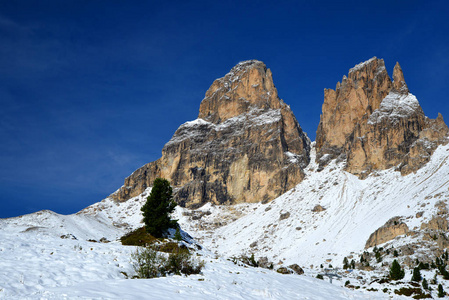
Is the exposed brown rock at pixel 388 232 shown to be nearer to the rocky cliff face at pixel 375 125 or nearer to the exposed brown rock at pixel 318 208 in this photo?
the exposed brown rock at pixel 318 208

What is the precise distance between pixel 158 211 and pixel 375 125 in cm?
13652

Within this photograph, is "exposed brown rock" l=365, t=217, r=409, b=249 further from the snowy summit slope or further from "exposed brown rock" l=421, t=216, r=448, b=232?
the snowy summit slope

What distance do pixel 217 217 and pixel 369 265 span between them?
347ft

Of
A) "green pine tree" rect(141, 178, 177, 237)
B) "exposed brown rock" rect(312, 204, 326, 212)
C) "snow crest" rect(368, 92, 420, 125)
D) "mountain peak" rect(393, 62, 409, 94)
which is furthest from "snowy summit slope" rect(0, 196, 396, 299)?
"mountain peak" rect(393, 62, 409, 94)

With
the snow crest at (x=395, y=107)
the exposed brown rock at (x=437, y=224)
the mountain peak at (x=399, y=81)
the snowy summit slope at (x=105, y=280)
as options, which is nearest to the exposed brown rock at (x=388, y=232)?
the exposed brown rock at (x=437, y=224)

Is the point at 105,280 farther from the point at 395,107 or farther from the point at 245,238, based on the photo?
the point at 395,107

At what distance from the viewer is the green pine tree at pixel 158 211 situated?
3984cm

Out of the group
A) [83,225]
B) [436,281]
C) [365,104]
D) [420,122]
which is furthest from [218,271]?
[365,104]

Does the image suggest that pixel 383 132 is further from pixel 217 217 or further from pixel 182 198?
pixel 182 198

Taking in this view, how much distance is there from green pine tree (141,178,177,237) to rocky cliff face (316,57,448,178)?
112m

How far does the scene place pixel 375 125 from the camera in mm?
152625

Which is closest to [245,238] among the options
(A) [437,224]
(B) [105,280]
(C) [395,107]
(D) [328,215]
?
(D) [328,215]

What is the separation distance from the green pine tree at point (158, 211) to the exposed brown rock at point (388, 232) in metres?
71.7

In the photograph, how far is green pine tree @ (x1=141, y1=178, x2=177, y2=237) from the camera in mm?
39844
